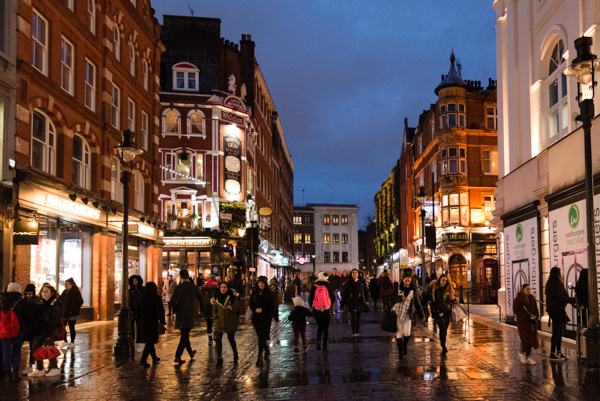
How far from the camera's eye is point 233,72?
48625 mm

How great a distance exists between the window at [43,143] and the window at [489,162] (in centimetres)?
3280

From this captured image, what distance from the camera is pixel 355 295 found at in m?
18.0

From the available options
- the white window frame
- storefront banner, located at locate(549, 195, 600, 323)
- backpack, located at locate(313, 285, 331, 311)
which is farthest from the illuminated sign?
storefront banner, located at locate(549, 195, 600, 323)

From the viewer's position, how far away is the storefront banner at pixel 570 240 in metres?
16.4

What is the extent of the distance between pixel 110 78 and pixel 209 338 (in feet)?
44.5

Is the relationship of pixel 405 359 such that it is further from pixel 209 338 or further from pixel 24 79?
pixel 24 79

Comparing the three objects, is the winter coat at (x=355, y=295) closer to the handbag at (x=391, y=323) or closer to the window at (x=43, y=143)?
the handbag at (x=391, y=323)

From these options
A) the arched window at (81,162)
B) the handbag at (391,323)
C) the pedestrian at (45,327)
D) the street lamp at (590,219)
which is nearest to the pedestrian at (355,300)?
the handbag at (391,323)

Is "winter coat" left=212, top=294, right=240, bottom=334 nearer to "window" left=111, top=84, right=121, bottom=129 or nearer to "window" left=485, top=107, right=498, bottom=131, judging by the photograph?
"window" left=111, top=84, right=121, bottom=129

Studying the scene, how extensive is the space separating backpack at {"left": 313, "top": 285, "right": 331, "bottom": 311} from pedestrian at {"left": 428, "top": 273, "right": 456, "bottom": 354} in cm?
239

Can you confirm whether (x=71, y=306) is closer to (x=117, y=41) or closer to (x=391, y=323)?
(x=391, y=323)

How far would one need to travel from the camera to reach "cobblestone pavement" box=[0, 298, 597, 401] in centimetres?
980

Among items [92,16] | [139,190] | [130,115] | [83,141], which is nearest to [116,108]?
[130,115]

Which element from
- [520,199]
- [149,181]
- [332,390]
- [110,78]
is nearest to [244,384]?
[332,390]
